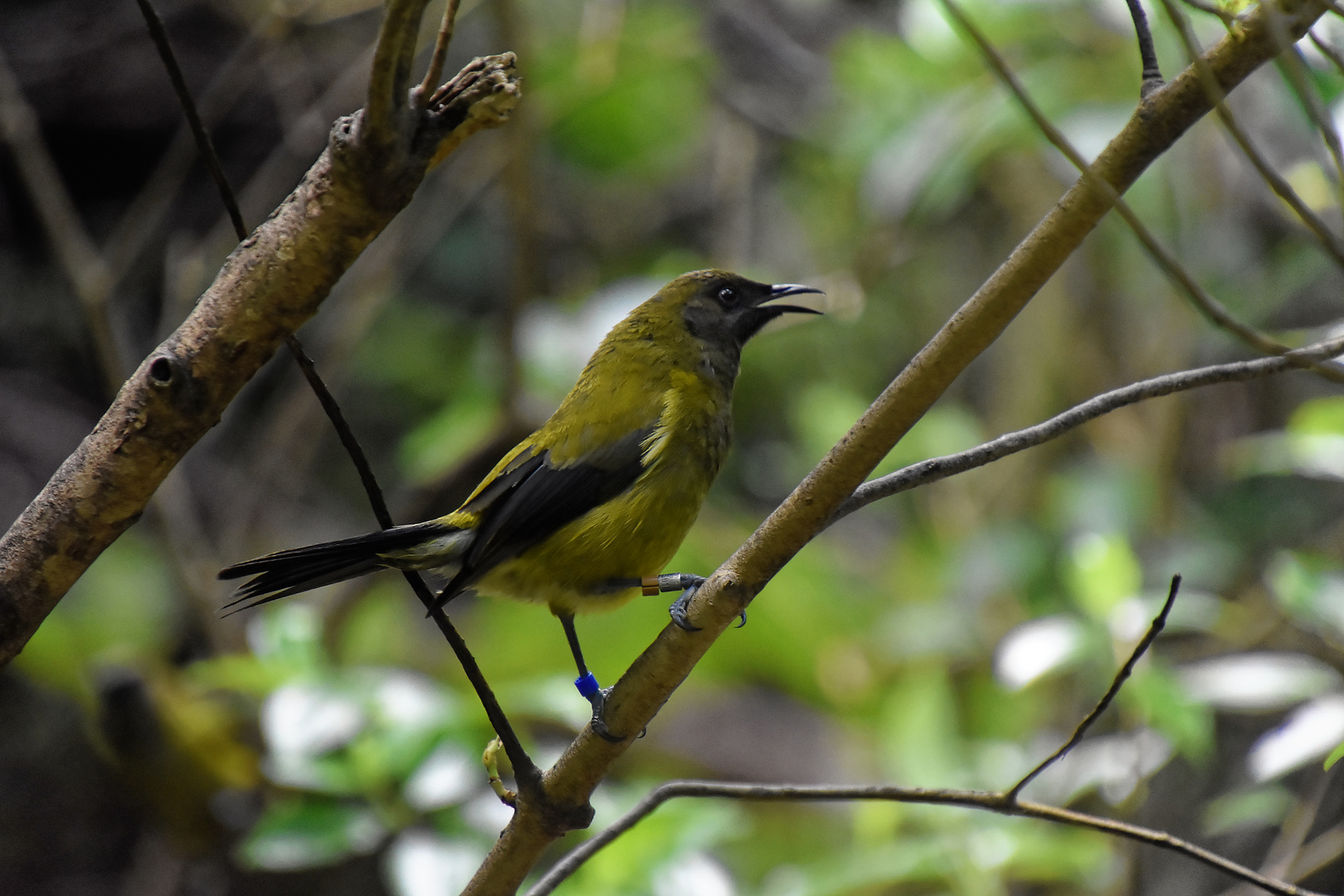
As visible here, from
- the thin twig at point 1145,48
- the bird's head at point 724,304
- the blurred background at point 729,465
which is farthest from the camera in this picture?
the bird's head at point 724,304

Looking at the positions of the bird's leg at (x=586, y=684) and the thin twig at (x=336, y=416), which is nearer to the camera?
the thin twig at (x=336, y=416)

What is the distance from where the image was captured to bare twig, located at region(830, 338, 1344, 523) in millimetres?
1495

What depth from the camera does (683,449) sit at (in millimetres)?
2656

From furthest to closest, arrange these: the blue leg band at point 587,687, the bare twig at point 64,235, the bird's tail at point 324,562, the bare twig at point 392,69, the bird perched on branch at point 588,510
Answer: the bare twig at point 64,235 → the bird perched on branch at point 588,510 → the blue leg band at point 587,687 → the bird's tail at point 324,562 → the bare twig at point 392,69

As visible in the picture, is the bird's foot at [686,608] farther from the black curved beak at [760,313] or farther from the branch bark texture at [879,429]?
the black curved beak at [760,313]

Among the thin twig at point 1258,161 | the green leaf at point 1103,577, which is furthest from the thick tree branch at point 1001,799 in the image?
the green leaf at point 1103,577

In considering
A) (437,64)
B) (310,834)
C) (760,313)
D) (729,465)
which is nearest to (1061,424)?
(437,64)

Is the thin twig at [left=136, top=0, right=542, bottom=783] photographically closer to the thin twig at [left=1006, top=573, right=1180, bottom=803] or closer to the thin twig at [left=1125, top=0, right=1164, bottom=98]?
the thin twig at [left=1006, top=573, right=1180, bottom=803]

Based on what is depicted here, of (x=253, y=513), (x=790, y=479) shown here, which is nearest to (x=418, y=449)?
(x=253, y=513)

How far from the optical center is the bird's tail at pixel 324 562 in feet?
6.98

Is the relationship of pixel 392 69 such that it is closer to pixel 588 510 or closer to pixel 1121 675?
pixel 1121 675

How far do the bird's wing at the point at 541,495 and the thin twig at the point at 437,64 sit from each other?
134cm

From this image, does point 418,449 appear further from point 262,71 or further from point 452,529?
point 262,71

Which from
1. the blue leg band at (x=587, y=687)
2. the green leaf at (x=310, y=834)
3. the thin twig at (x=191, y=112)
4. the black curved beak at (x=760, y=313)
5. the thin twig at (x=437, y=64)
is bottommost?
the blue leg band at (x=587, y=687)
